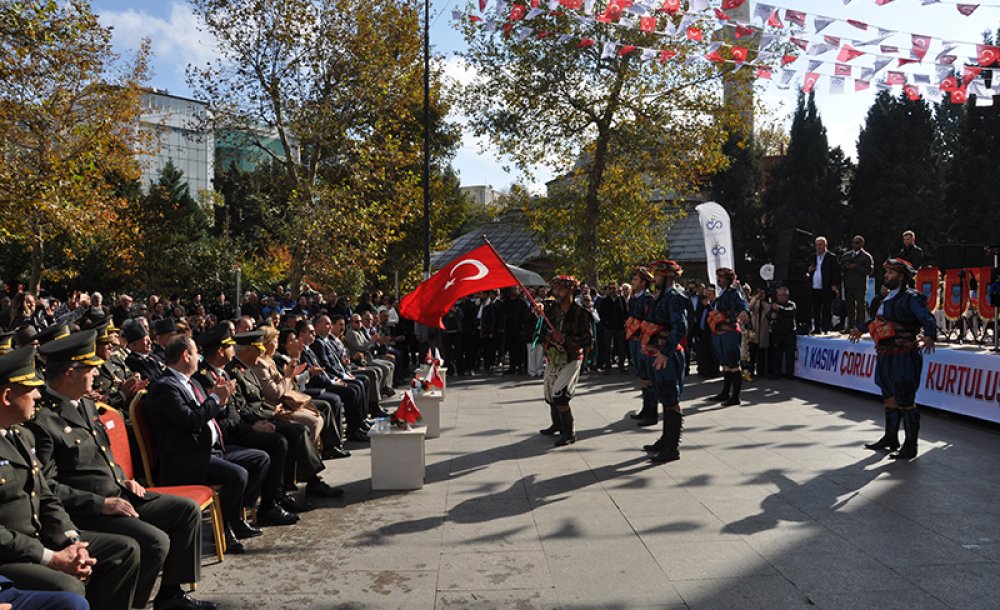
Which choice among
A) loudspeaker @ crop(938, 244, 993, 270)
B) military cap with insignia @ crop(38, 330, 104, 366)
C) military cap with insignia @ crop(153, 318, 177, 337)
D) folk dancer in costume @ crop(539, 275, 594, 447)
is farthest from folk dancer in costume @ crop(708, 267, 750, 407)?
military cap with insignia @ crop(38, 330, 104, 366)

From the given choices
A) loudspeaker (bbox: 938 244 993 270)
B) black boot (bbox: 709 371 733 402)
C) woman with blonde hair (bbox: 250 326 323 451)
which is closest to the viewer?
woman with blonde hair (bbox: 250 326 323 451)

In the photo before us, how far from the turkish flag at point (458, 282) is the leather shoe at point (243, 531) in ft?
12.6

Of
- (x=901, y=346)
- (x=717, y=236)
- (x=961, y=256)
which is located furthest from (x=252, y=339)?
(x=717, y=236)

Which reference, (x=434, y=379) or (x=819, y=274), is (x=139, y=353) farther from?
(x=819, y=274)

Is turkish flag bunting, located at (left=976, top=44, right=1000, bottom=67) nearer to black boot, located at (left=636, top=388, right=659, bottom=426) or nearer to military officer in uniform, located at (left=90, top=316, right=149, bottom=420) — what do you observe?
black boot, located at (left=636, top=388, right=659, bottom=426)

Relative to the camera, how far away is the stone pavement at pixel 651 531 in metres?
4.66

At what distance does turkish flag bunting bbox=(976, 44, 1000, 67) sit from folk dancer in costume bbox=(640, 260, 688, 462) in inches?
212

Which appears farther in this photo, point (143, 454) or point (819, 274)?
point (819, 274)

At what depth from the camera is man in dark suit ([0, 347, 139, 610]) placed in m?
3.49

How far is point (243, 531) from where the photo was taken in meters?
5.94

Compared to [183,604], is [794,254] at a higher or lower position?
higher

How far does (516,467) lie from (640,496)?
1.72 meters

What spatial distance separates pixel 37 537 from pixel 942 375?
11.2m

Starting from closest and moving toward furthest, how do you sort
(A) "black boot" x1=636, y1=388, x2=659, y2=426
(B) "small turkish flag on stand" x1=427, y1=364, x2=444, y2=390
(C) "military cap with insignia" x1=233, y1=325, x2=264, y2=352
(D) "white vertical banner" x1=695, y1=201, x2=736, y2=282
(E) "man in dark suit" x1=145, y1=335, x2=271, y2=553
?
1. (E) "man in dark suit" x1=145, y1=335, x2=271, y2=553
2. (C) "military cap with insignia" x1=233, y1=325, x2=264, y2=352
3. (B) "small turkish flag on stand" x1=427, y1=364, x2=444, y2=390
4. (A) "black boot" x1=636, y1=388, x2=659, y2=426
5. (D) "white vertical banner" x1=695, y1=201, x2=736, y2=282
